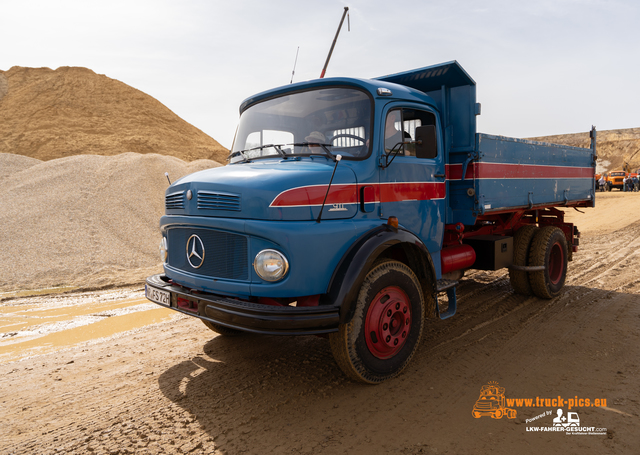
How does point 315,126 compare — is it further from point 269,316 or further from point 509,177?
point 509,177

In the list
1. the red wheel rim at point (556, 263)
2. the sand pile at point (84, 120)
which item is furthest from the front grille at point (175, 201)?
the sand pile at point (84, 120)

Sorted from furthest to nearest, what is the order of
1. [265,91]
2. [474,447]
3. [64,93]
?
[64,93]
[265,91]
[474,447]

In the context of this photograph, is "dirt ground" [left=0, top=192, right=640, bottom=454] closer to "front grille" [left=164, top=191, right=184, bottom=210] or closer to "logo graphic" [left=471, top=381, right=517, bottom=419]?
"logo graphic" [left=471, top=381, right=517, bottom=419]

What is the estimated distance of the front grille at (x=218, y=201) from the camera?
345cm

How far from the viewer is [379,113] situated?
4.03 meters

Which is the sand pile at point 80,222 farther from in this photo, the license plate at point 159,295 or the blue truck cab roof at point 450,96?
the blue truck cab roof at point 450,96

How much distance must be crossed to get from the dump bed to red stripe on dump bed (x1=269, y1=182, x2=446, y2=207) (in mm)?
602

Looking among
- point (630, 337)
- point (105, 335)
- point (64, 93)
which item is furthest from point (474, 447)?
point (64, 93)

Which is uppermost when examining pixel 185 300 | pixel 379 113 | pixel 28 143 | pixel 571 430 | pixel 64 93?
pixel 64 93

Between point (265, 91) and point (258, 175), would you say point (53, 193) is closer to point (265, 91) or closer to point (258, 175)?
point (265, 91)

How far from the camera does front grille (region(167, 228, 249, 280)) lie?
3414 mm

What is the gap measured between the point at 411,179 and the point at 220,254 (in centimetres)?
206

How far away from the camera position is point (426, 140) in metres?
4.11

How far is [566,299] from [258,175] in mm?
5605
